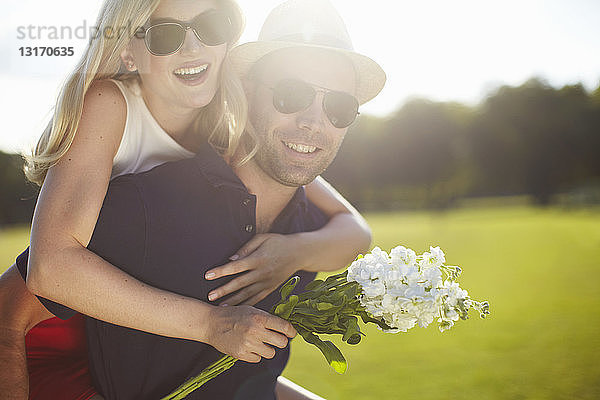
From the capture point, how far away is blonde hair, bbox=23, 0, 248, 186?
10.1ft

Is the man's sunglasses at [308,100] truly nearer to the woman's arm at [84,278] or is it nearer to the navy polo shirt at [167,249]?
the navy polo shirt at [167,249]

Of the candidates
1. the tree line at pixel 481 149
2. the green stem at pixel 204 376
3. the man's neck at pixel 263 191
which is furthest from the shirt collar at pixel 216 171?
the tree line at pixel 481 149

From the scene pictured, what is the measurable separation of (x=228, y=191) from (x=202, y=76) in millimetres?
735

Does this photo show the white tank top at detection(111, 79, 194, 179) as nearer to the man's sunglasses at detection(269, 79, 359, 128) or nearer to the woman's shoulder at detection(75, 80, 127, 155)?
A: the woman's shoulder at detection(75, 80, 127, 155)

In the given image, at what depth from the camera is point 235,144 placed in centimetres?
371

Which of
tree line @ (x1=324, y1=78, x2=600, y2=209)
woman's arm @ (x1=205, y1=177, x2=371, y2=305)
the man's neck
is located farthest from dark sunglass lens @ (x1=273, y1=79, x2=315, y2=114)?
tree line @ (x1=324, y1=78, x2=600, y2=209)

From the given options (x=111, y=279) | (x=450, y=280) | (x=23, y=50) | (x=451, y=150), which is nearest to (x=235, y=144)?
(x=111, y=279)

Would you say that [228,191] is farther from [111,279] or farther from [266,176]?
[111,279]

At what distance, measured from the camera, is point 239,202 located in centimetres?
336

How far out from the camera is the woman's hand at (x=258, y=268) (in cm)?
310

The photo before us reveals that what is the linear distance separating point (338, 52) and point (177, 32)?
3.23ft

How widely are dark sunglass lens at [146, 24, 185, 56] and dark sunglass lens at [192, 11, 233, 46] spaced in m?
0.10

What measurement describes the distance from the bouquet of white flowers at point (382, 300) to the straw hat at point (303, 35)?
5.01 feet

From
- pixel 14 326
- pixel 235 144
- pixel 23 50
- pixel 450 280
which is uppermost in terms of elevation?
pixel 23 50
